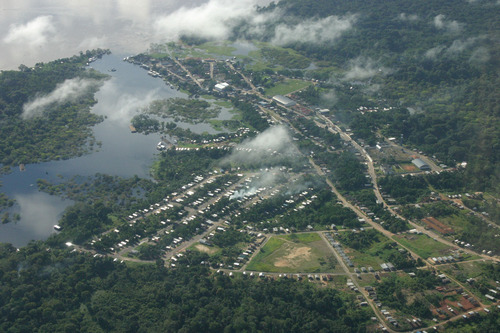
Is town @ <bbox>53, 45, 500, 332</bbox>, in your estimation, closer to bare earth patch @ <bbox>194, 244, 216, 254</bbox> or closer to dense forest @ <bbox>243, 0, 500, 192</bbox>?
bare earth patch @ <bbox>194, 244, 216, 254</bbox>

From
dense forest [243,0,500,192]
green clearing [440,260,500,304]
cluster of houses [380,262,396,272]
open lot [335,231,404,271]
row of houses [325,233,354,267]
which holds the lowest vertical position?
green clearing [440,260,500,304]

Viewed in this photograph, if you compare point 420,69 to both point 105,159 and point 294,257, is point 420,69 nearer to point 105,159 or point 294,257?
point 294,257

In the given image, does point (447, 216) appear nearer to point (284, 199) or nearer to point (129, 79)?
point (284, 199)

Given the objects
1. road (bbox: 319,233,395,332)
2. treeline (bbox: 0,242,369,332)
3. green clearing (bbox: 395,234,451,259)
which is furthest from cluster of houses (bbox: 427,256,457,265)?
treeline (bbox: 0,242,369,332)

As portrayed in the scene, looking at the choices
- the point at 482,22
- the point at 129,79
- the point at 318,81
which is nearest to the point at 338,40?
the point at 318,81

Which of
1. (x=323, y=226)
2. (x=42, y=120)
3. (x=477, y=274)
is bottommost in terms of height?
(x=477, y=274)

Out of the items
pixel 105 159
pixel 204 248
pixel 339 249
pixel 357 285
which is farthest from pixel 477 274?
pixel 105 159
